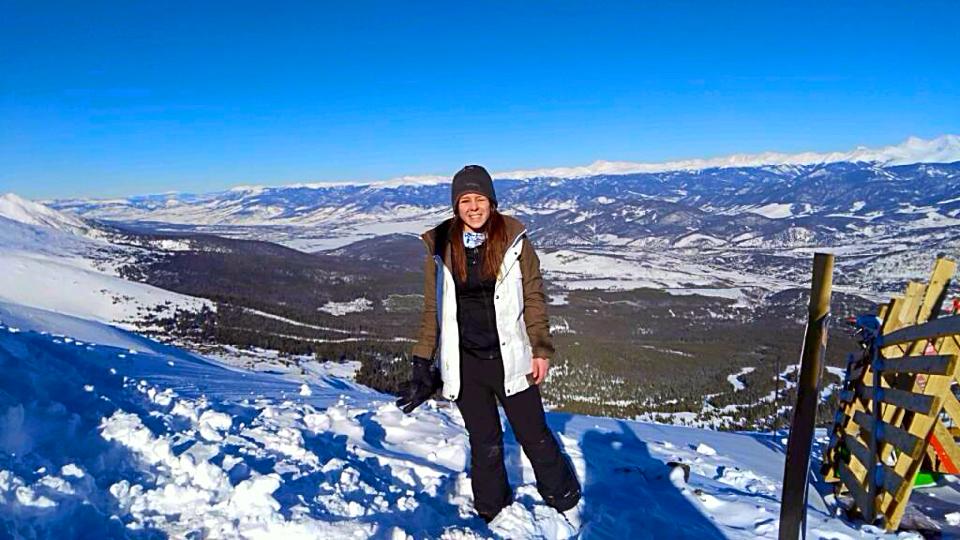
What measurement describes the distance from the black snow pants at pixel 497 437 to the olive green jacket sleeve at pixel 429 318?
248 millimetres

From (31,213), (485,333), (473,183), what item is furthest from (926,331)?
(31,213)

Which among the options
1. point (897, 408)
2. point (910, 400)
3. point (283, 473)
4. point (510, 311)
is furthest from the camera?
point (897, 408)

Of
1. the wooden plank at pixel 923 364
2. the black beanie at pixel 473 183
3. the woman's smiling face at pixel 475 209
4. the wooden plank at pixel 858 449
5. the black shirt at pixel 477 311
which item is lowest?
the wooden plank at pixel 858 449

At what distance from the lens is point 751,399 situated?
145ft

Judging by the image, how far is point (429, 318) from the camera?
3965mm

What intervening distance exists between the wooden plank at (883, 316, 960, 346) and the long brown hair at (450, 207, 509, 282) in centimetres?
304

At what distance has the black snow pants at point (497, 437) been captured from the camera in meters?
3.87

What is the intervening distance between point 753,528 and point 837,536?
531 millimetres

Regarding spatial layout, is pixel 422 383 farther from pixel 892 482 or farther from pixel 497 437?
pixel 892 482

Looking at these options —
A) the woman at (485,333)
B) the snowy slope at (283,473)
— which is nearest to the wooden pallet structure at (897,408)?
the snowy slope at (283,473)

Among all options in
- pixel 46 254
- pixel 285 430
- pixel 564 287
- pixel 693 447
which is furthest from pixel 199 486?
pixel 564 287

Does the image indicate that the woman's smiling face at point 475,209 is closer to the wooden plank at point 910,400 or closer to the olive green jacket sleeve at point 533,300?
the olive green jacket sleeve at point 533,300

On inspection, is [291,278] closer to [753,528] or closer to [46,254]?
[46,254]

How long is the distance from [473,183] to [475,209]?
0.16m
